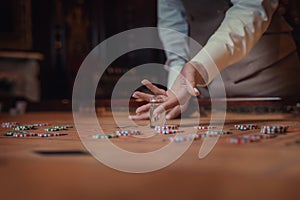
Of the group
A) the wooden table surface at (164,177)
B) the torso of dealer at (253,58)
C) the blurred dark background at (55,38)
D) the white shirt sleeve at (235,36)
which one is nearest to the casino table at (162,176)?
the wooden table surface at (164,177)

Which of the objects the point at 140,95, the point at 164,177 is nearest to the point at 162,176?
the point at 164,177

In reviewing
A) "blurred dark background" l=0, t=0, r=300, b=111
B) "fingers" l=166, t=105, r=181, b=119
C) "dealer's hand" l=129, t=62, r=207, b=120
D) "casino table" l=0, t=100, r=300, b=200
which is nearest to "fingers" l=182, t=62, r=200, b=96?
"dealer's hand" l=129, t=62, r=207, b=120

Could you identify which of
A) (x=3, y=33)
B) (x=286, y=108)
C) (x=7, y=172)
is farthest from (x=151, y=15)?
(x=7, y=172)

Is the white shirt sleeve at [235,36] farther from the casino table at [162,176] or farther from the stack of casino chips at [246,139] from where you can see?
the casino table at [162,176]

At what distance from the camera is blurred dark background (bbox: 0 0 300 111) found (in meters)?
2.45

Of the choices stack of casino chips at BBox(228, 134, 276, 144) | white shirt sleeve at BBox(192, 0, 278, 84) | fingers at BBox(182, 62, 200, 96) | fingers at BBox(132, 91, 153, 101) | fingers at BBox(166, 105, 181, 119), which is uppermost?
white shirt sleeve at BBox(192, 0, 278, 84)

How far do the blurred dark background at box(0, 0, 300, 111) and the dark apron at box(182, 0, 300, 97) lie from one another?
109 centimetres

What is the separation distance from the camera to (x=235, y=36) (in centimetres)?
94

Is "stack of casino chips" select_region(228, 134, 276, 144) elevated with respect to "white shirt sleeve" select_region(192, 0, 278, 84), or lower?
lower

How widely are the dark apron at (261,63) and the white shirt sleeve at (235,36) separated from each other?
29 centimetres

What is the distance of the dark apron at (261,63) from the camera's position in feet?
4.21

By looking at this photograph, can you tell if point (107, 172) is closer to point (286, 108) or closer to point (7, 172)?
point (7, 172)

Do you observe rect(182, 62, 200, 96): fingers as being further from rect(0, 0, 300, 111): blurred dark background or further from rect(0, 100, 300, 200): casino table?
rect(0, 0, 300, 111): blurred dark background

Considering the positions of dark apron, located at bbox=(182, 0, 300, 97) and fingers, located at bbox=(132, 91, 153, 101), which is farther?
dark apron, located at bbox=(182, 0, 300, 97)
